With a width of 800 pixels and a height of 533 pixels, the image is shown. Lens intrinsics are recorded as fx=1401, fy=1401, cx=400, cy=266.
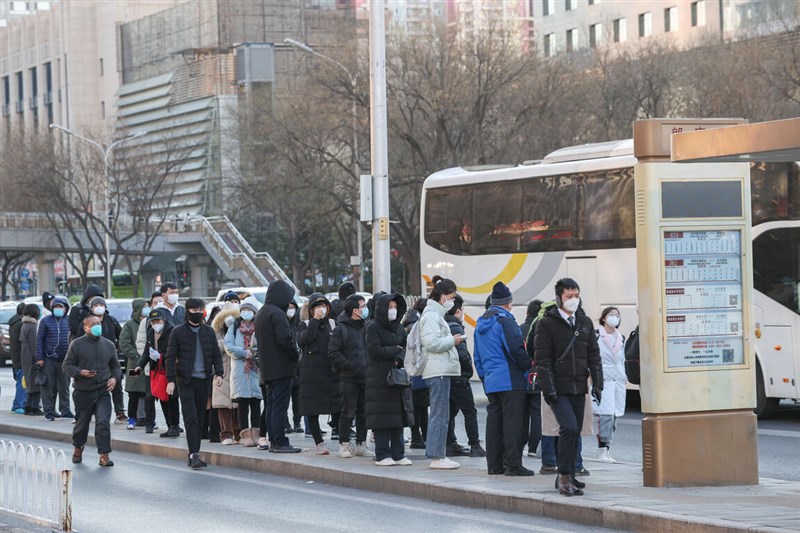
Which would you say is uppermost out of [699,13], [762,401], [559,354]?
[699,13]

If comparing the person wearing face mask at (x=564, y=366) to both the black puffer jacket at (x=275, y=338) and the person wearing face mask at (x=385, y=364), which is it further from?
the black puffer jacket at (x=275, y=338)

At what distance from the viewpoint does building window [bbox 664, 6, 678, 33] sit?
81438 millimetres

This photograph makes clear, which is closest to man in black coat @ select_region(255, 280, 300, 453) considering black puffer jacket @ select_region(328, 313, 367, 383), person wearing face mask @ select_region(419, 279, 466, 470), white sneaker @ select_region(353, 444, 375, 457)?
black puffer jacket @ select_region(328, 313, 367, 383)

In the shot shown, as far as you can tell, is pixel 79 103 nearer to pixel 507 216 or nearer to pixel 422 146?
pixel 422 146

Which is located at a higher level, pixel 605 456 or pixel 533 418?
pixel 533 418

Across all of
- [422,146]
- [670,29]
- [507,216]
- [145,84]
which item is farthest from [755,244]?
[145,84]

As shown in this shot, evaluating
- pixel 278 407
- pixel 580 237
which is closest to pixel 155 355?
pixel 278 407

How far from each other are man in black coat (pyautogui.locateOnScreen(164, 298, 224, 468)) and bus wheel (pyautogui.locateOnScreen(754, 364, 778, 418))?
25.6 feet

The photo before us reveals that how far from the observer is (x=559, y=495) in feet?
37.1

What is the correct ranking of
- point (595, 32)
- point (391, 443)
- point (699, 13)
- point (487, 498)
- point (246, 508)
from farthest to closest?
point (595, 32), point (699, 13), point (391, 443), point (246, 508), point (487, 498)

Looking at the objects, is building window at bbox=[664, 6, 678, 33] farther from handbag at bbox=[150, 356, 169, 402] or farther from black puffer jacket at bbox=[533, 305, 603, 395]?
black puffer jacket at bbox=[533, 305, 603, 395]

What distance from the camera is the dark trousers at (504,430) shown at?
41.4ft

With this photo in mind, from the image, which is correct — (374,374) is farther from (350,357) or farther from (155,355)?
(155,355)

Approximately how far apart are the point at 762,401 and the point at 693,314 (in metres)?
7.80
